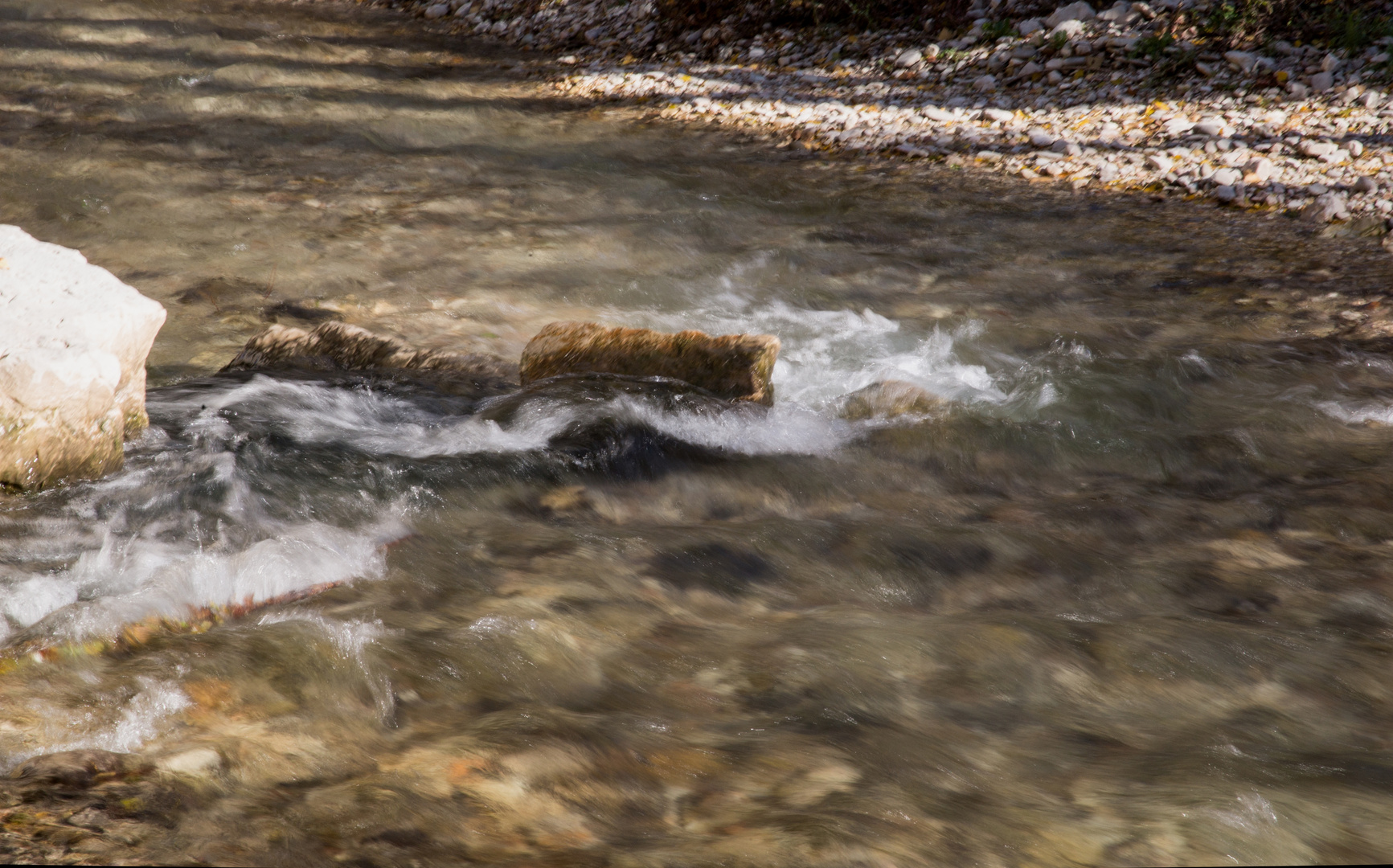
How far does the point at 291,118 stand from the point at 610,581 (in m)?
7.97

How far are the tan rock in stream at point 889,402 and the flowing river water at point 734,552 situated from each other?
12 cm

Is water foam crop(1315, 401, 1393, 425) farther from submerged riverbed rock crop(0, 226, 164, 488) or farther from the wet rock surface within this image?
submerged riverbed rock crop(0, 226, 164, 488)

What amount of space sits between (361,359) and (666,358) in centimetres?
152

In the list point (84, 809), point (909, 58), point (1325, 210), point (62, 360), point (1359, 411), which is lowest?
point (1359, 411)

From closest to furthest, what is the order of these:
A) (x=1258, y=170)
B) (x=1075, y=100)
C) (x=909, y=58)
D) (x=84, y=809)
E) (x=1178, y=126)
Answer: (x=84, y=809) < (x=1258, y=170) < (x=1178, y=126) < (x=1075, y=100) < (x=909, y=58)

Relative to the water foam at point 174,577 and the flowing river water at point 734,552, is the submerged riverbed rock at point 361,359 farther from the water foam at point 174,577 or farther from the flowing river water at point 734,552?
the water foam at point 174,577

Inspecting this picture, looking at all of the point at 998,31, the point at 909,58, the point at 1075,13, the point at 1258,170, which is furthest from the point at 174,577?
the point at 1075,13

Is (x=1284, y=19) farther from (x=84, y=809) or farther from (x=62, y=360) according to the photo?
(x=84, y=809)

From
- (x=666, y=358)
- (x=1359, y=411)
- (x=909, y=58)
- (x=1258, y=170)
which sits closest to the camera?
(x=666, y=358)

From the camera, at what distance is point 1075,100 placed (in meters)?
8.43

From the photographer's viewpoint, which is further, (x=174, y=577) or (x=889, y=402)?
(x=889, y=402)

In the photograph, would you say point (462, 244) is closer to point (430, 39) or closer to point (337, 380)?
point (337, 380)

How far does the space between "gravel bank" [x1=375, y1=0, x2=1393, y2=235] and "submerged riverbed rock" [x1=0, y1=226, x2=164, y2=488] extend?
637 centimetres

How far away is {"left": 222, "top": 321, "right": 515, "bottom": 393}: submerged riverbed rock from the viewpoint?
459 centimetres
